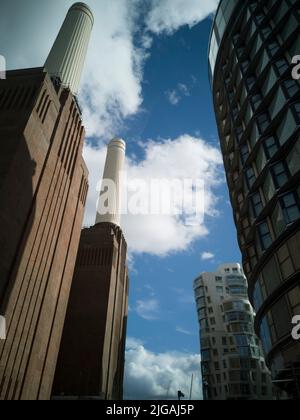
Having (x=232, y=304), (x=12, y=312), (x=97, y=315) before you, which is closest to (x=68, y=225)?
(x=12, y=312)

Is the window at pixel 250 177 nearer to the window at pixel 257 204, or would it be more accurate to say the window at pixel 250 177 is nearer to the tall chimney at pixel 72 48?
the window at pixel 257 204

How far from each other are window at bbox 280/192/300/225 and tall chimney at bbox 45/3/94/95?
30.8m

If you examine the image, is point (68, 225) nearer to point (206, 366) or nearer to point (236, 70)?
point (236, 70)

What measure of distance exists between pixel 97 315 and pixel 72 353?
6.19m

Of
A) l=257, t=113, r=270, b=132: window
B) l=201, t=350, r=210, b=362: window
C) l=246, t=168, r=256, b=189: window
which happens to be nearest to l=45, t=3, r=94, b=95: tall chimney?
l=257, t=113, r=270, b=132: window

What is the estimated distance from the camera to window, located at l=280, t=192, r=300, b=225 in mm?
22938

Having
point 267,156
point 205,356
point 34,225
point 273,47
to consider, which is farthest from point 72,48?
point 205,356

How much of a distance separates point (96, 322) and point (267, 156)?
3542 cm

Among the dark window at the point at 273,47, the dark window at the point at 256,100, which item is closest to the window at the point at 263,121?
the dark window at the point at 256,100

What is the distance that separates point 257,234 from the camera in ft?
87.5

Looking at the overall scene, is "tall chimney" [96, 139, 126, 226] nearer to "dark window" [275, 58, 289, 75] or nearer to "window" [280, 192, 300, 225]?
"dark window" [275, 58, 289, 75]

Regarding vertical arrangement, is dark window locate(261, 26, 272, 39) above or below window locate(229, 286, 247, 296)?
below

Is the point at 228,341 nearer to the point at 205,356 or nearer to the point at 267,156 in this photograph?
the point at 205,356

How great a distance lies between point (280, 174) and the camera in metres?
25.8
